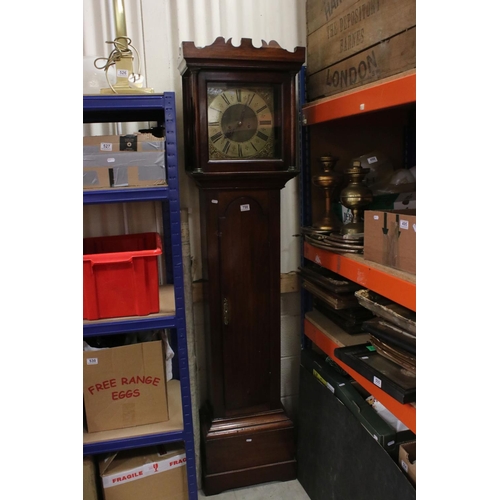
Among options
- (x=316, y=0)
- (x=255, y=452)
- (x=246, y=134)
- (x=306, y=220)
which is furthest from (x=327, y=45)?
(x=255, y=452)

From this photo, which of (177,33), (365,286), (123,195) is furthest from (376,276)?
(177,33)

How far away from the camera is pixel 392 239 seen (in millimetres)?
1504

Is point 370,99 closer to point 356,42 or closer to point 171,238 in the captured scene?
point 356,42

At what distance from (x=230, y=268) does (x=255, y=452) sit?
85cm

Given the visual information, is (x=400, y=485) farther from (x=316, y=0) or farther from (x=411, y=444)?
(x=316, y=0)

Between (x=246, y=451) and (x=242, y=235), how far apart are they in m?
0.97

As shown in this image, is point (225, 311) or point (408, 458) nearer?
point (408, 458)

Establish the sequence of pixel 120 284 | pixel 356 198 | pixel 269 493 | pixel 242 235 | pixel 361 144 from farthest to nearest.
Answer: pixel 361 144, pixel 269 493, pixel 242 235, pixel 356 198, pixel 120 284

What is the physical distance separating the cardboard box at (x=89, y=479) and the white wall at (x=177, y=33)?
689 mm

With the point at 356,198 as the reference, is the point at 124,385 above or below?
below

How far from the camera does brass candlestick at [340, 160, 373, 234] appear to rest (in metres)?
1.86

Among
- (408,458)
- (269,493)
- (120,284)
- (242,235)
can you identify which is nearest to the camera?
(408,458)

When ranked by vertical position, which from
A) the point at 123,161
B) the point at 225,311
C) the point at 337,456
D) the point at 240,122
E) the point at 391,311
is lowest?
the point at 337,456

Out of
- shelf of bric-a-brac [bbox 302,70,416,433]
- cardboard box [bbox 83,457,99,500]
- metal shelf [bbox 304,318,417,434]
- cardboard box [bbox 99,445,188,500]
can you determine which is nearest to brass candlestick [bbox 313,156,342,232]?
shelf of bric-a-brac [bbox 302,70,416,433]
